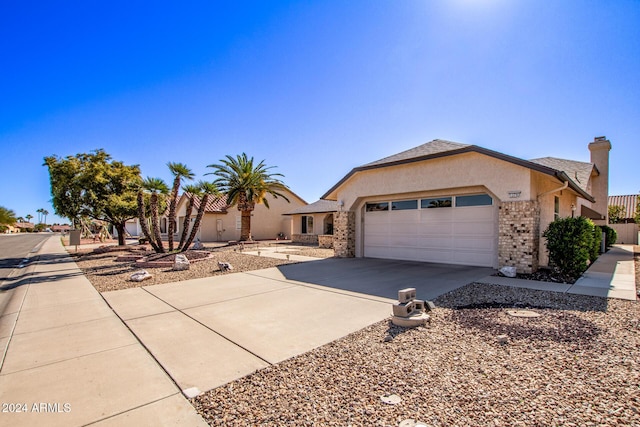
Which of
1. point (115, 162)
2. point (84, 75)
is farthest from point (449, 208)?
point (115, 162)

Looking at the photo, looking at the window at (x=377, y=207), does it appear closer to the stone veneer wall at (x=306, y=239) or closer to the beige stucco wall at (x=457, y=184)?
the beige stucco wall at (x=457, y=184)

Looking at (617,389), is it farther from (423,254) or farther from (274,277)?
(423,254)

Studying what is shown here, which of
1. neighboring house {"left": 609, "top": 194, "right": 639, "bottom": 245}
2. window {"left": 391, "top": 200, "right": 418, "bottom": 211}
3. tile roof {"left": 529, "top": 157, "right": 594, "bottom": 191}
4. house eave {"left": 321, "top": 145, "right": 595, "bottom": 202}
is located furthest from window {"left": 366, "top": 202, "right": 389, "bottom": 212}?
neighboring house {"left": 609, "top": 194, "right": 639, "bottom": 245}

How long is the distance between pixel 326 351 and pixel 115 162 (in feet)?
69.6

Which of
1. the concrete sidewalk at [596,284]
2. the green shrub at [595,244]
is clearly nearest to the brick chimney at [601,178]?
the green shrub at [595,244]

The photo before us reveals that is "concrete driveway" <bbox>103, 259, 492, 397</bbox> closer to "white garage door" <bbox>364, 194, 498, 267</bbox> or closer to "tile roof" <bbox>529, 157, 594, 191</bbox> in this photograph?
"white garage door" <bbox>364, 194, 498, 267</bbox>

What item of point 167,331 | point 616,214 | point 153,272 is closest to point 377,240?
point 153,272

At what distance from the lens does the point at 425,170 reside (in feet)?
38.2

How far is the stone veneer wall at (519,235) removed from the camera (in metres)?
9.30

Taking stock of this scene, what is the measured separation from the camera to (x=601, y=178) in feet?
A: 68.8

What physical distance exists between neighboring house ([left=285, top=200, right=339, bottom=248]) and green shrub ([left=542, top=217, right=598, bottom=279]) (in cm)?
1588

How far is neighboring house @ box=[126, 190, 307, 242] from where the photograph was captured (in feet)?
94.2

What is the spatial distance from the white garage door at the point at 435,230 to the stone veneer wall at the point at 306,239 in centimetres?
1143

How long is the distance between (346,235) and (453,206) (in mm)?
4904
